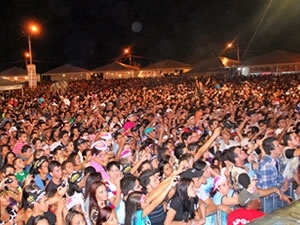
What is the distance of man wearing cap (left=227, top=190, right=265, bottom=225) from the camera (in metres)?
3.67

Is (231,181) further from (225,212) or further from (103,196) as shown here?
(103,196)

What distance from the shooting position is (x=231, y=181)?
4.85 m

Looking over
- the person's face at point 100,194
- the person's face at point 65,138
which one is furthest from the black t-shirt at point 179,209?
the person's face at point 65,138

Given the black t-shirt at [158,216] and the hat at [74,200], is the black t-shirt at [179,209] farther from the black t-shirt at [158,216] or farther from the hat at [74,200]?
the hat at [74,200]

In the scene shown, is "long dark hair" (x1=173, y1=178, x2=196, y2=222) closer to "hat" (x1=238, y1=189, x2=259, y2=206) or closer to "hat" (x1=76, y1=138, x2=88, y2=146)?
"hat" (x1=238, y1=189, x2=259, y2=206)

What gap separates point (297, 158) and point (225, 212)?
171cm

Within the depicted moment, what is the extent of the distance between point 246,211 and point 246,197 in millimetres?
449

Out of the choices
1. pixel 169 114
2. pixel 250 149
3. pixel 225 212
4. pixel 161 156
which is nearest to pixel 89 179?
pixel 225 212

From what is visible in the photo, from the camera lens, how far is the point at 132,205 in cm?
411

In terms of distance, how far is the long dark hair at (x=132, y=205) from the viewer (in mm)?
4101

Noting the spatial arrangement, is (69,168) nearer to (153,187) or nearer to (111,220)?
(153,187)

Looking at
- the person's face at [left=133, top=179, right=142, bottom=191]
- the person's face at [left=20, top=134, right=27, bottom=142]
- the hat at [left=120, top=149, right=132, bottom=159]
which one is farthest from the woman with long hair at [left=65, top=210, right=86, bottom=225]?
the person's face at [left=20, top=134, right=27, bottom=142]

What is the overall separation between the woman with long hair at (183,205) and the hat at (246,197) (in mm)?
465

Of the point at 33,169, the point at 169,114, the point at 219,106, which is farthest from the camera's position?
the point at 219,106
